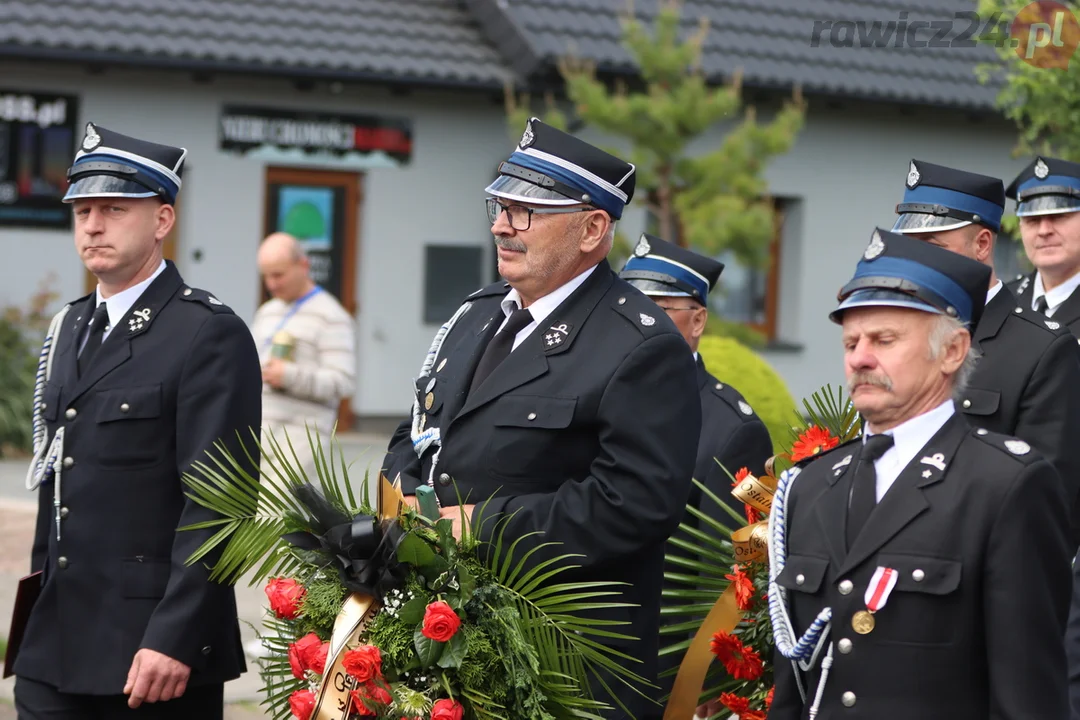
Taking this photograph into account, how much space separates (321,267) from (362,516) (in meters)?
11.6

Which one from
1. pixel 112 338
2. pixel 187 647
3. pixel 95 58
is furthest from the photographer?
pixel 95 58

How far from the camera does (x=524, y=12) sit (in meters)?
15.3

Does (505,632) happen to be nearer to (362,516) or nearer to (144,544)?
(362,516)

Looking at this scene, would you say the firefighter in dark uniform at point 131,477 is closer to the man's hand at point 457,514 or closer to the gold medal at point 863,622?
the man's hand at point 457,514

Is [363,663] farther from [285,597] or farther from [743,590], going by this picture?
[743,590]

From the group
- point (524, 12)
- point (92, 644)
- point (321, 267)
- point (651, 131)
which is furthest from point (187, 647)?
point (524, 12)

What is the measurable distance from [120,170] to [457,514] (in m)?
1.47

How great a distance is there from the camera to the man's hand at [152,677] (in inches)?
150

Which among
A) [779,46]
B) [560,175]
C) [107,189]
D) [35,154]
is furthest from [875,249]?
[779,46]

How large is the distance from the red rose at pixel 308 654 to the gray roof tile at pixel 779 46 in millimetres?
11729

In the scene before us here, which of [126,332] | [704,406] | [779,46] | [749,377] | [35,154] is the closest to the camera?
[126,332]

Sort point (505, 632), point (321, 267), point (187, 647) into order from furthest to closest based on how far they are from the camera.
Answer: point (321, 267) → point (187, 647) → point (505, 632)

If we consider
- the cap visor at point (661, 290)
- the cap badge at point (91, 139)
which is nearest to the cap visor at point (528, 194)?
the cap badge at point (91, 139)

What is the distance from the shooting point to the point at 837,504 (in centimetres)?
308
